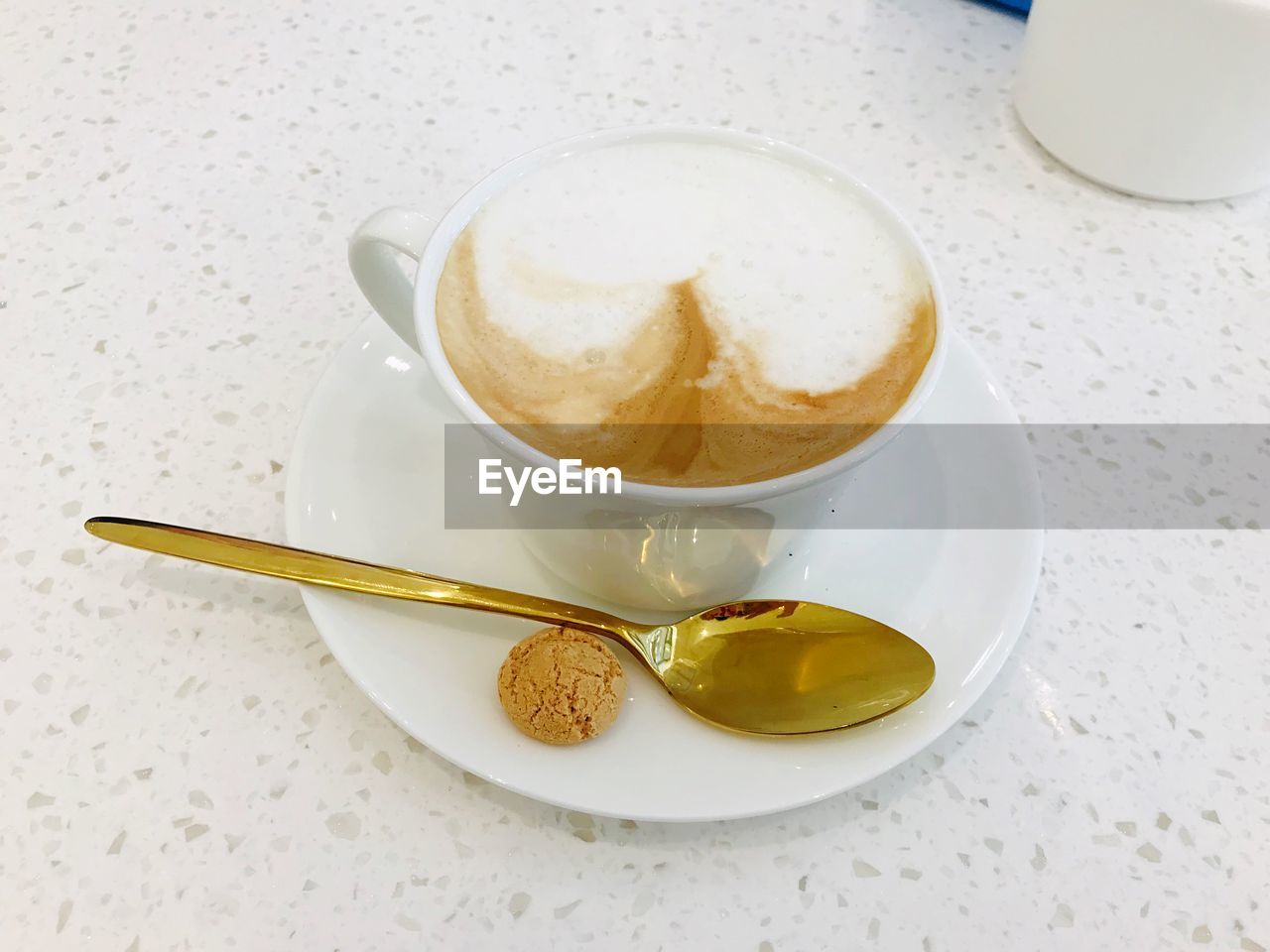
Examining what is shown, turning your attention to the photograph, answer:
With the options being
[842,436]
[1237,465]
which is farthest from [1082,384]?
[842,436]

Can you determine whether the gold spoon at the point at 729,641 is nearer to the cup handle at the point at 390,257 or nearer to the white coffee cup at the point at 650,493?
the white coffee cup at the point at 650,493

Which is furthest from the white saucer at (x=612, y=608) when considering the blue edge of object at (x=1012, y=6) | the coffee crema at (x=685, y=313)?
the blue edge of object at (x=1012, y=6)

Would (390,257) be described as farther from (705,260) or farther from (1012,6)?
(1012,6)

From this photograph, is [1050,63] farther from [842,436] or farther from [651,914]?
[651,914]

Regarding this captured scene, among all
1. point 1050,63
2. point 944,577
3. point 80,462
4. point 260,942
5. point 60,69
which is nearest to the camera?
point 260,942

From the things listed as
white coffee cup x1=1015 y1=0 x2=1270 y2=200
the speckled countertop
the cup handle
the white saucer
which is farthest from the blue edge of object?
the cup handle

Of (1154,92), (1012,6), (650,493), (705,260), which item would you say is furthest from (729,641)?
(1012,6)

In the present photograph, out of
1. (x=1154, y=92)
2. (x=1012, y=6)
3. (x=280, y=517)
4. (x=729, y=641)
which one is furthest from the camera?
(x=1012, y=6)

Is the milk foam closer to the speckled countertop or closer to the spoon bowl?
the spoon bowl
